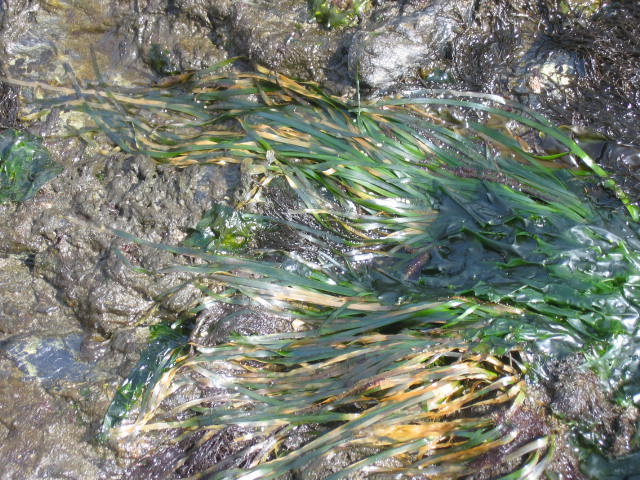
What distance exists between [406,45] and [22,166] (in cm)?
215

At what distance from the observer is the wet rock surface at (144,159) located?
2246 millimetres

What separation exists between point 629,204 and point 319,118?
1524 mm

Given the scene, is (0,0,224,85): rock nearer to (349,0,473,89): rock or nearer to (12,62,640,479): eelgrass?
(12,62,640,479): eelgrass

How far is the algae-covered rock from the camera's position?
2.90 m

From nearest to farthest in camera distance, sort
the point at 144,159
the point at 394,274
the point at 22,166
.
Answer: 1. the point at 394,274
2. the point at 144,159
3. the point at 22,166

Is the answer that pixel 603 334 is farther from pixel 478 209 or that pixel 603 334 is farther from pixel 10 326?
pixel 10 326

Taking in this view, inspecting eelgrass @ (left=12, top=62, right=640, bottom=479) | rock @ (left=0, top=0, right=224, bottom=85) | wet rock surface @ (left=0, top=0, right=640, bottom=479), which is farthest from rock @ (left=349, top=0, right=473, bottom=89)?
rock @ (left=0, top=0, right=224, bottom=85)

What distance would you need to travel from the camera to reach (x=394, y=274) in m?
2.49

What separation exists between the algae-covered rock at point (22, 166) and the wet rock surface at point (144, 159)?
63 mm

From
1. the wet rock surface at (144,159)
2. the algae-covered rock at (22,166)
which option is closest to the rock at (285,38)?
the wet rock surface at (144,159)

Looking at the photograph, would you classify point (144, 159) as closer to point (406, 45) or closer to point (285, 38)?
point (285, 38)

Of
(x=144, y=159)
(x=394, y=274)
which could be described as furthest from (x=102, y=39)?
(x=394, y=274)

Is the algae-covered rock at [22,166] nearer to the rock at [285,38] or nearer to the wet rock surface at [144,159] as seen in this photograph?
the wet rock surface at [144,159]

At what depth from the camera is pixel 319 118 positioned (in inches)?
114
